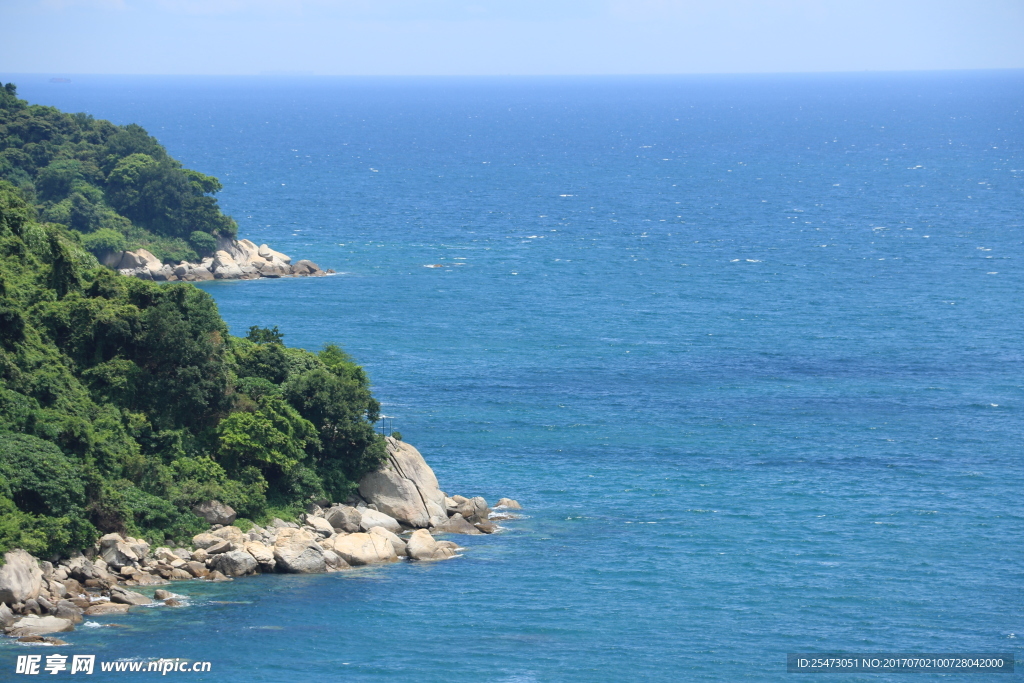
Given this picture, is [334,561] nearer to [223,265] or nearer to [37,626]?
[37,626]

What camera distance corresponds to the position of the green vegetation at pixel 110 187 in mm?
155500

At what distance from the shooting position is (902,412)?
99.8 m

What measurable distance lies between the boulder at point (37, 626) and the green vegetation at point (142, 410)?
4387 millimetres

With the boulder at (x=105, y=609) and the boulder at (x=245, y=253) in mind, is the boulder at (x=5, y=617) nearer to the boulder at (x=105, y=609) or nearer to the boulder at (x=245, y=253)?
the boulder at (x=105, y=609)

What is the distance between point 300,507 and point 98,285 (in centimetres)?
1748

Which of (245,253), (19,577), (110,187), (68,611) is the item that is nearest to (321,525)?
(68,611)

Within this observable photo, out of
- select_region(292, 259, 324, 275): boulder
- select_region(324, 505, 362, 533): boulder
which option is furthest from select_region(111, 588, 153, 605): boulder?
select_region(292, 259, 324, 275): boulder

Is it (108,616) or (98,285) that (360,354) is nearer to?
(98,285)

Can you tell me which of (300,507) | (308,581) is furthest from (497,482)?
(308,581)

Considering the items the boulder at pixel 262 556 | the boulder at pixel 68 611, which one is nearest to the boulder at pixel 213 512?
the boulder at pixel 262 556

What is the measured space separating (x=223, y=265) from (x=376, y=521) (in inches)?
3439

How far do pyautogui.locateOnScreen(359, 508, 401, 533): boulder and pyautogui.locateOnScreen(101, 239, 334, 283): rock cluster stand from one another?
79831 millimetres

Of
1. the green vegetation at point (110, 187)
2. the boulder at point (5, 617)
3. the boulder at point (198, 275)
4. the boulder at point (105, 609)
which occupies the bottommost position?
the boulder at point (105, 609)

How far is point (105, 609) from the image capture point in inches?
2301
